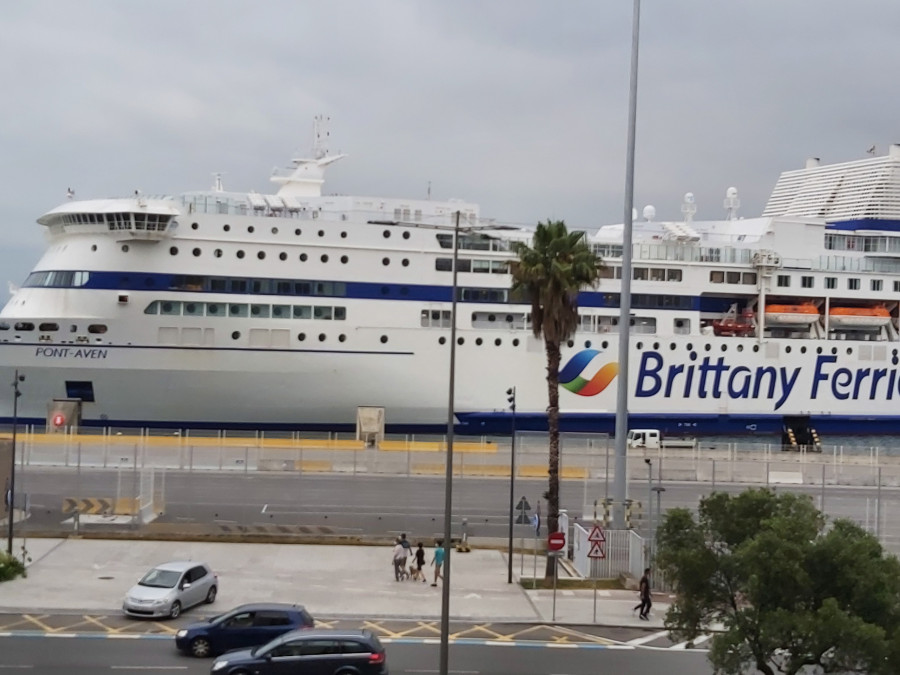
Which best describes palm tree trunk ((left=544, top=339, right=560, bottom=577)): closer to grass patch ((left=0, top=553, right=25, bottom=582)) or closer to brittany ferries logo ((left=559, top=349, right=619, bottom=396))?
grass patch ((left=0, top=553, right=25, bottom=582))

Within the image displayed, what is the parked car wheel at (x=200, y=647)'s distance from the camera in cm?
1497

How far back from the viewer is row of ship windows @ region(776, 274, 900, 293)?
45.6 m

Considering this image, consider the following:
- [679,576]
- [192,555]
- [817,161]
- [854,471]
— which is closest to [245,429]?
[192,555]

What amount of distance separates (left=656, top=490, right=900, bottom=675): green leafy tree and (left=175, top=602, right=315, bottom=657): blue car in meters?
5.86

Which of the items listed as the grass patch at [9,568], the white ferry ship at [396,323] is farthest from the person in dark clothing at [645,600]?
the white ferry ship at [396,323]

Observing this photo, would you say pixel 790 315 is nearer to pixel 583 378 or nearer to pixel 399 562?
pixel 583 378


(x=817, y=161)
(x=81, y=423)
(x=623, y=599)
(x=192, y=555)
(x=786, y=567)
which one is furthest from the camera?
(x=817, y=161)

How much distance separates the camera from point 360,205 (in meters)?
41.2

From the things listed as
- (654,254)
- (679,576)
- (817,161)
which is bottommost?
(679,576)

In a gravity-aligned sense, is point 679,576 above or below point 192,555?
above

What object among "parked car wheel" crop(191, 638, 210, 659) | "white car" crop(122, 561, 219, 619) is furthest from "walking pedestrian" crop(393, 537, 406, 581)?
"parked car wheel" crop(191, 638, 210, 659)

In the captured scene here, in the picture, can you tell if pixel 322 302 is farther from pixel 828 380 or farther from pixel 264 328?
pixel 828 380

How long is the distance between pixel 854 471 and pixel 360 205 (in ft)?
65.8

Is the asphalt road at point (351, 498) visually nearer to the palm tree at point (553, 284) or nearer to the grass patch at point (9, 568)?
the palm tree at point (553, 284)
